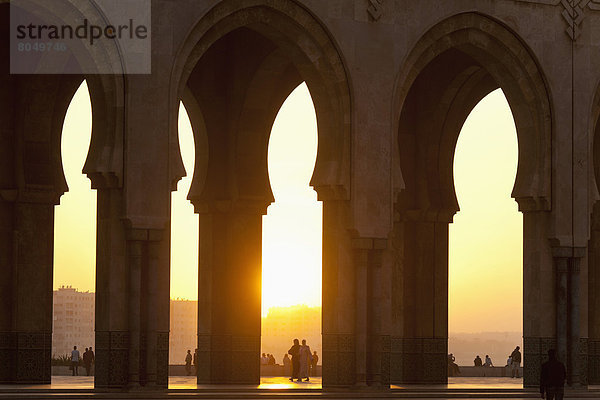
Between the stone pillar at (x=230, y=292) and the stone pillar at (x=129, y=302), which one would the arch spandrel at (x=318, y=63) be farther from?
the stone pillar at (x=230, y=292)

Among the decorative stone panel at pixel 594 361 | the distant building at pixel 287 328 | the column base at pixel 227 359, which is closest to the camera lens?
the column base at pixel 227 359

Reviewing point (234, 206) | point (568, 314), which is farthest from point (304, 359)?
point (568, 314)

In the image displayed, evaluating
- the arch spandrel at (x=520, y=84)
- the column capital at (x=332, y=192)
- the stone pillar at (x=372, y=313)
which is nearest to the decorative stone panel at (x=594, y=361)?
the arch spandrel at (x=520, y=84)

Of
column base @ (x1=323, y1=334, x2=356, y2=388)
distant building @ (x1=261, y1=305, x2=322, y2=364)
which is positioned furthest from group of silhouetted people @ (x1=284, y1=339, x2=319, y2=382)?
distant building @ (x1=261, y1=305, x2=322, y2=364)

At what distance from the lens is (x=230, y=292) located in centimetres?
2728

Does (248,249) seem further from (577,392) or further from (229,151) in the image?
(577,392)

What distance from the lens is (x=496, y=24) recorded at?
25219 mm

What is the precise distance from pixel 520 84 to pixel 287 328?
116 m

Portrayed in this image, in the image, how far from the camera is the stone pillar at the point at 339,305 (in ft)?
77.7

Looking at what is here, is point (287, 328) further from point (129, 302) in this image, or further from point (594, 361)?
point (129, 302)

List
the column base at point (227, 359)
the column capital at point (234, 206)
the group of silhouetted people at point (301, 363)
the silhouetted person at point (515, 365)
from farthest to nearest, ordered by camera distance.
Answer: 1. the silhouetted person at point (515, 365)
2. the group of silhouetted people at point (301, 363)
3. the column capital at point (234, 206)
4. the column base at point (227, 359)

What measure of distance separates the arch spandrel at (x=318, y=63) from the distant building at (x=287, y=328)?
88995 millimetres

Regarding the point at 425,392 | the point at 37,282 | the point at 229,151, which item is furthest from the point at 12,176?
the point at 425,392

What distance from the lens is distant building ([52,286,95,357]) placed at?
152250 millimetres
